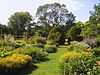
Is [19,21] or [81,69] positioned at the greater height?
[19,21]

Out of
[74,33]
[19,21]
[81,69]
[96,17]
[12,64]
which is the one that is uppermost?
[19,21]

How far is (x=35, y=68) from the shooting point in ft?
46.4

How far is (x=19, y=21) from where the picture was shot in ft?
206

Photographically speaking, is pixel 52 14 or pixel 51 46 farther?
pixel 52 14

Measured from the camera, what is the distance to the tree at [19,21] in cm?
6130

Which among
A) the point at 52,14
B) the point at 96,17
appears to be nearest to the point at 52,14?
the point at 52,14

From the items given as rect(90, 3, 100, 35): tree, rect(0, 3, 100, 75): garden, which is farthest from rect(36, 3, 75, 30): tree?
rect(90, 3, 100, 35): tree

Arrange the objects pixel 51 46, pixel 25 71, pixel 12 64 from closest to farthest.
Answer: pixel 12 64 → pixel 25 71 → pixel 51 46

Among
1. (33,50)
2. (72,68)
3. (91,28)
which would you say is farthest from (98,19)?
(72,68)

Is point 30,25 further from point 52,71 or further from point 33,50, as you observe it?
point 52,71

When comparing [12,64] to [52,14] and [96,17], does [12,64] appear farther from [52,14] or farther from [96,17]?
[52,14]

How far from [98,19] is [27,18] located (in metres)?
35.4

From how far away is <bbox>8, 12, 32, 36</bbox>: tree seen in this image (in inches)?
2414

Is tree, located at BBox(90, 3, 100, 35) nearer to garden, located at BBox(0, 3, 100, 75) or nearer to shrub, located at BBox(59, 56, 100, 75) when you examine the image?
garden, located at BBox(0, 3, 100, 75)
